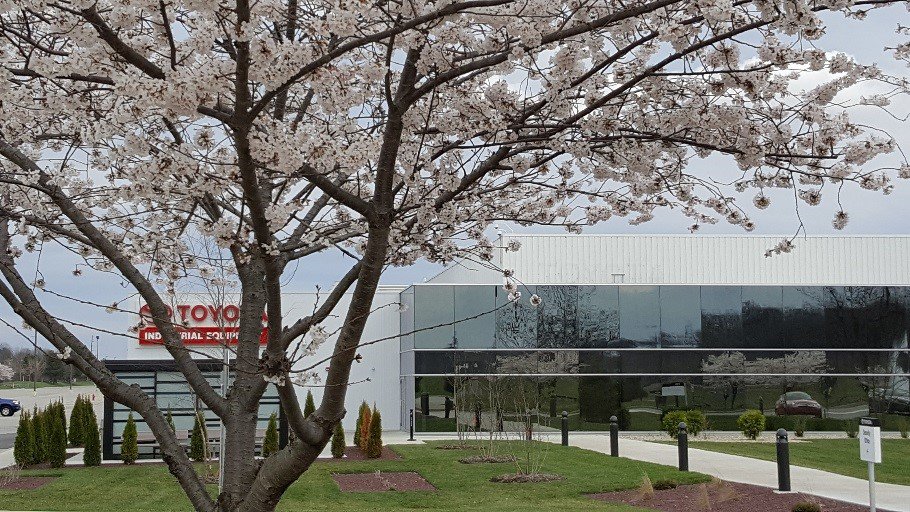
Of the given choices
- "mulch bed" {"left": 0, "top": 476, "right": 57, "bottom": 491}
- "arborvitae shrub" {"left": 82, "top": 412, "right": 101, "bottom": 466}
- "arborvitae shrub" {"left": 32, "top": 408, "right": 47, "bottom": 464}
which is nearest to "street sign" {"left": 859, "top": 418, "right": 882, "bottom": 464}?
"mulch bed" {"left": 0, "top": 476, "right": 57, "bottom": 491}

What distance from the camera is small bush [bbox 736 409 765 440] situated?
2408cm

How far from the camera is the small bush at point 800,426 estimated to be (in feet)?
82.3

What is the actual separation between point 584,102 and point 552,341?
2272cm

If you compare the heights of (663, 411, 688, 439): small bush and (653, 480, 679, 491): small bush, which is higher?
(653, 480, 679, 491): small bush

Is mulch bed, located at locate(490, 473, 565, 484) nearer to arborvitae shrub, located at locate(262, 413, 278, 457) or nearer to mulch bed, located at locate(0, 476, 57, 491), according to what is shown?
arborvitae shrub, located at locate(262, 413, 278, 457)

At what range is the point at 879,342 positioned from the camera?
2727 centimetres

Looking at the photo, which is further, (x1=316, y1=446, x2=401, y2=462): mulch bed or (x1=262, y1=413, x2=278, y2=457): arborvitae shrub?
(x1=316, y1=446, x2=401, y2=462): mulch bed

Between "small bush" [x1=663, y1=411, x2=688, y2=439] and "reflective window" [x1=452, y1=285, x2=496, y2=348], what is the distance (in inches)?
210

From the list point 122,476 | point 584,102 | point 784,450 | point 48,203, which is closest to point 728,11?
point 584,102

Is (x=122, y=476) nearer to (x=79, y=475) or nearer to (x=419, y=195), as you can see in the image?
(x=79, y=475)

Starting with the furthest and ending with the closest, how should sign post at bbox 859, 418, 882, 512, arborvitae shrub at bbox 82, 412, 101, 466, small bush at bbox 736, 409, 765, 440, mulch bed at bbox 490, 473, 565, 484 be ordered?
1. small bush at bbox 736, 409, 765, 440
2. arborvitae shrub at bbox 82, 412, 101, 466
3. mulch bed at bbox 490, 473, 565, 484
4. sign post at bbox 859, 418, 882, 512

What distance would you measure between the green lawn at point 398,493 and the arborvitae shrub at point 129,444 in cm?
66

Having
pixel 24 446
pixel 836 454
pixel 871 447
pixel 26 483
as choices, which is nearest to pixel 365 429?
pixel 24 446

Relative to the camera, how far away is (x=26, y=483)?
49.8 ft
